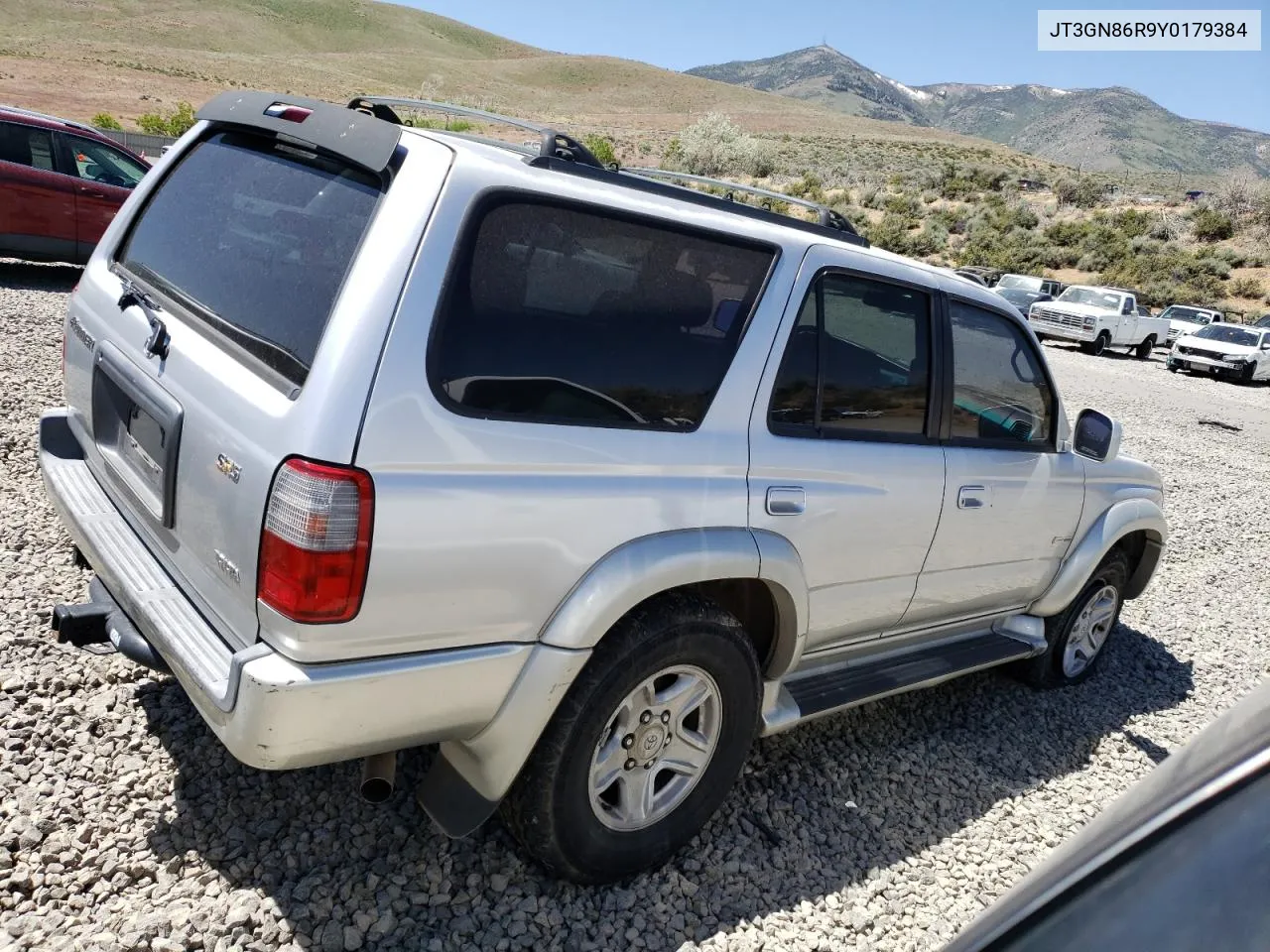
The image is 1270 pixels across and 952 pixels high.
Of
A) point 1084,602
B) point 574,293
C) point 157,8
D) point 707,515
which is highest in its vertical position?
point 157,8

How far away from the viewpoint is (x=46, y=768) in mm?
2785

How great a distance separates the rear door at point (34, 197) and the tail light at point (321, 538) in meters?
9.48

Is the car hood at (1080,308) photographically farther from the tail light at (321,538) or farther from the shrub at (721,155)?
the shrub at (721,155)

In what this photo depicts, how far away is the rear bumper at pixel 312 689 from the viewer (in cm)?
199

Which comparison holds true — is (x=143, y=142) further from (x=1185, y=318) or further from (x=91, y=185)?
(x=1185, y=318)

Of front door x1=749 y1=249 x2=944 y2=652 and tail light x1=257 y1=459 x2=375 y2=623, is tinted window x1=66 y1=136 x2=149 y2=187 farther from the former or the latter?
tail light x1=257 y1=459 x2=375 y2=623

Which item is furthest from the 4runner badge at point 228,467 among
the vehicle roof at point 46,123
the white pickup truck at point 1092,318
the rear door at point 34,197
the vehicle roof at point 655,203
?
the white pickup truck at point 1092,318

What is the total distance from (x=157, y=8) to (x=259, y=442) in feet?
492

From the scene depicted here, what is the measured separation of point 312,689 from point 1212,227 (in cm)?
4758

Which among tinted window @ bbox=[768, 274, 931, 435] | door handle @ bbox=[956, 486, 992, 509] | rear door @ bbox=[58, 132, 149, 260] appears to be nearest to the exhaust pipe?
tinted window @ bbox=[768, 274, 931, 435]

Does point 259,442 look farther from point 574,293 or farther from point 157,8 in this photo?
point 157,8

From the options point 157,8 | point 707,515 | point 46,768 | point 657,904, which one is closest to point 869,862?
point 657,904

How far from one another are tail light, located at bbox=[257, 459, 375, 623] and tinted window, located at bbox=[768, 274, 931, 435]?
4.20ft

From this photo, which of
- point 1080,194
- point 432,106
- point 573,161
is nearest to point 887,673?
point 573,161
